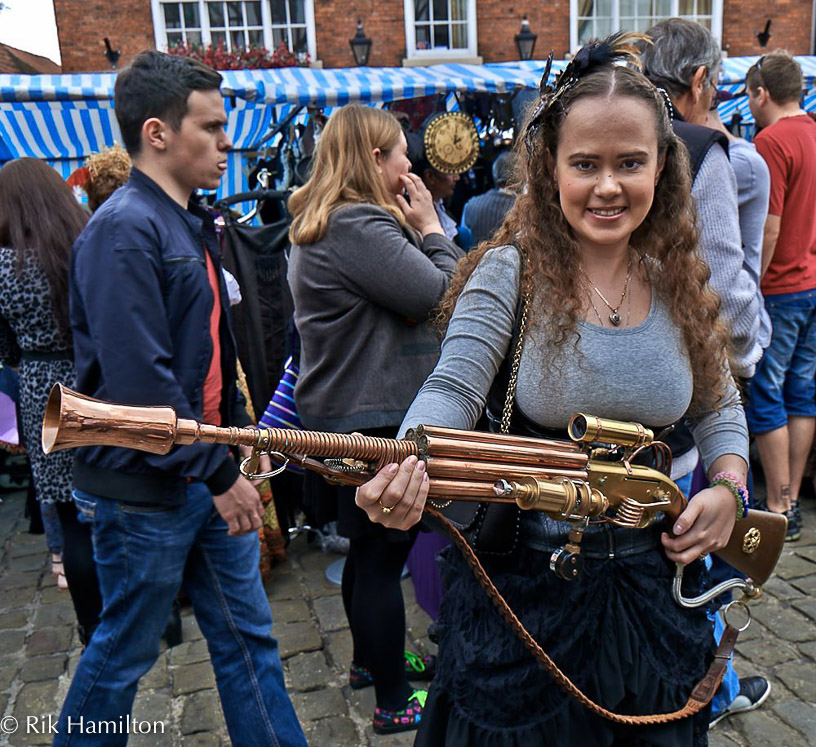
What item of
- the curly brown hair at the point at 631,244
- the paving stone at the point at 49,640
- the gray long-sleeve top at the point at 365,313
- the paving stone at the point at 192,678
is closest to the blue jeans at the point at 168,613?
the gray long-sleeve top at the point at 365,313

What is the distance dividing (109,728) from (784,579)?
123 inches

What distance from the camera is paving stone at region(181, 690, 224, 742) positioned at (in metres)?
2.78

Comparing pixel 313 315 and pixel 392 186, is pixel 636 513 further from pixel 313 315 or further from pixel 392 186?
pixel 392 186

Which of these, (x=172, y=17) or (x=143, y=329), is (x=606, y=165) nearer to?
(x=143, y=329)

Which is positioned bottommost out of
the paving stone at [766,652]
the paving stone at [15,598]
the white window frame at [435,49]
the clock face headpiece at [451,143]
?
the paving stone at [15,598]

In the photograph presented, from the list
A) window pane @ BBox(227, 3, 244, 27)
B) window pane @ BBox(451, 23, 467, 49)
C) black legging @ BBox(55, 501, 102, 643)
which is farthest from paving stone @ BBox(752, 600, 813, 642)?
window pane @ BBox(227, 3, 244, 27)

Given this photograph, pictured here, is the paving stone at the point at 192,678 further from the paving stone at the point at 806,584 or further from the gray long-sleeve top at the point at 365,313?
the paving stone at the point at 806,584

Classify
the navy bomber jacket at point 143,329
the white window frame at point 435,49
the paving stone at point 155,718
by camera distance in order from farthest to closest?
1. the white window frame at point 435,49
2. the paving stone at point 155,718
3. the navy bomber jacket at point 143,329

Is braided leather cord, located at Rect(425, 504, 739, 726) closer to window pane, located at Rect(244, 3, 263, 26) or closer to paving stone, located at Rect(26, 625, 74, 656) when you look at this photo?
paving stone, located at Rect(26, 625, 74, 656)

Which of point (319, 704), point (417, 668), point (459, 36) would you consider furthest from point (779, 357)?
point (459, 36)

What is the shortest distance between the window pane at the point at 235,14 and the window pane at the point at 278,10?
0.54 metres

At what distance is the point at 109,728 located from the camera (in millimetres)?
2014

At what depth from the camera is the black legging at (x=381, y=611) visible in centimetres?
260

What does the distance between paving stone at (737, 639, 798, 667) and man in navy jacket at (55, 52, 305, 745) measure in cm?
191
